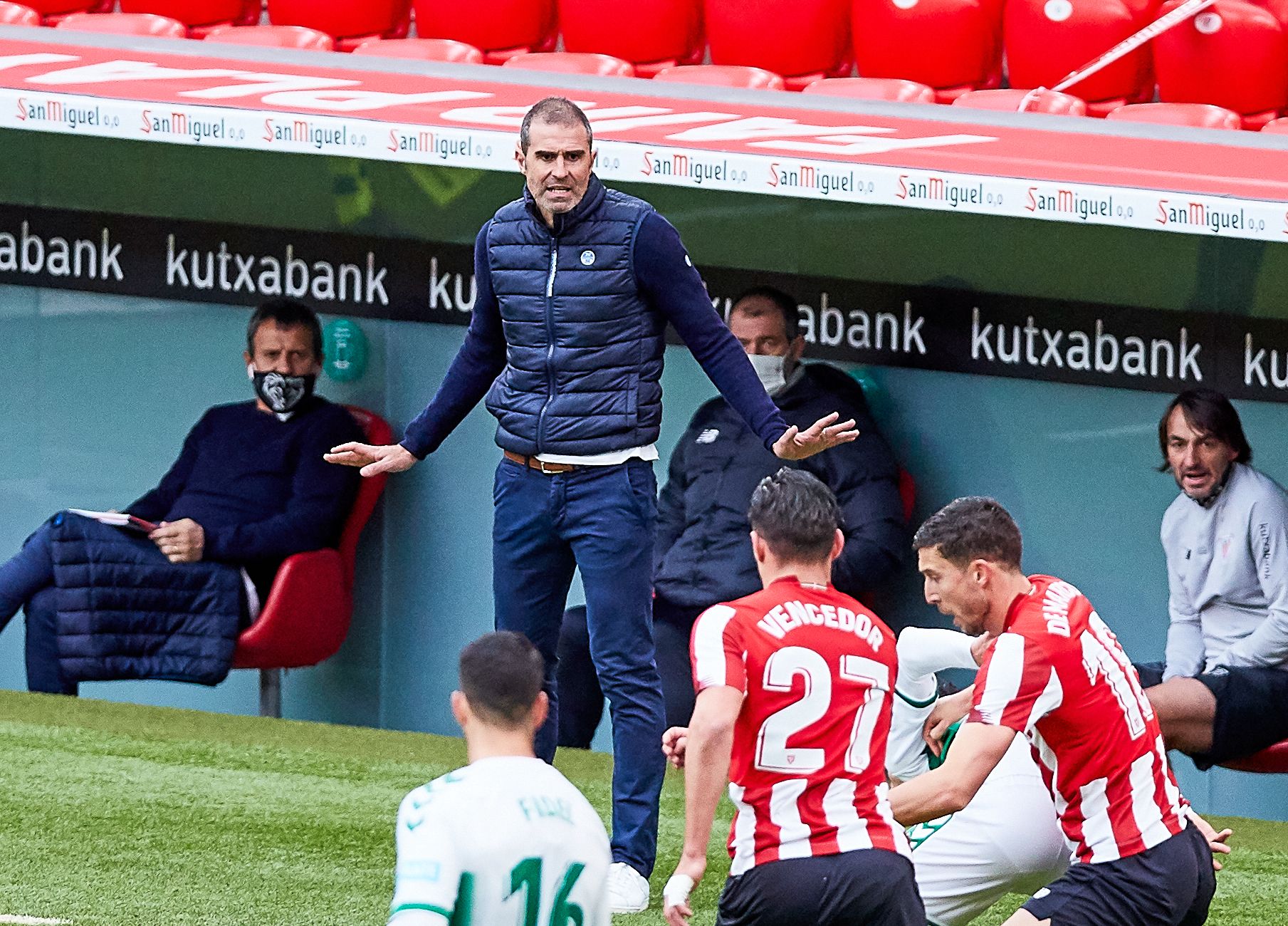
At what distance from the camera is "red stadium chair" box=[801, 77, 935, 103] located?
23.3ft

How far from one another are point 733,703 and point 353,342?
3955 mm

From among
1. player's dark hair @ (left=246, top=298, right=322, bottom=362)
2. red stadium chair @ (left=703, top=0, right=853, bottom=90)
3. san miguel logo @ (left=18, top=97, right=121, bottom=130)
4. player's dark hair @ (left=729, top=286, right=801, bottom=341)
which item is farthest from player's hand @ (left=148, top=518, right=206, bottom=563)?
red stadium chair @ (left=703, top=0, right=853, bottom=90)

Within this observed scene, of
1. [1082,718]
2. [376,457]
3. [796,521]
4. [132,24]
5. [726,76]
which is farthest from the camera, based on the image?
[132,24]

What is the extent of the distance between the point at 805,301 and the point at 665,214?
1.64 ft

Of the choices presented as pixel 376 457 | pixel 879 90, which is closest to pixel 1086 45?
pixel 879 90

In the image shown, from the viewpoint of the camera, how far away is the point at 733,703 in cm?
340

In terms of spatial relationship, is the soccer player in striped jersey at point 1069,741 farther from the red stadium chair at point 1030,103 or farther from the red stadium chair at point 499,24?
the red stadium chair at point 499,24

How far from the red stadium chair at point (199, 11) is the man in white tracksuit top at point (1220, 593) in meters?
4.07

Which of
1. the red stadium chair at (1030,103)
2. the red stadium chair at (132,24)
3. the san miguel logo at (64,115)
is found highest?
the red stadium chair at (132,24)

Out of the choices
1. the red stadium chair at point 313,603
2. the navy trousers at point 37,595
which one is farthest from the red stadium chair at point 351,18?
the navy trousers at point 37,595

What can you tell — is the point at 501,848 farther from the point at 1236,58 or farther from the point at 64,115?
the point at 1236,58

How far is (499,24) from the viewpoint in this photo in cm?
796

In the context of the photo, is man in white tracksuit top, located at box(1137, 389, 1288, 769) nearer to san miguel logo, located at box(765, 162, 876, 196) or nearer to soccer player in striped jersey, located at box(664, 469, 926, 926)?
san miguel logo, located at box(765, 162, 876, 196)

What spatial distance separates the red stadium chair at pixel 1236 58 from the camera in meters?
6.87
